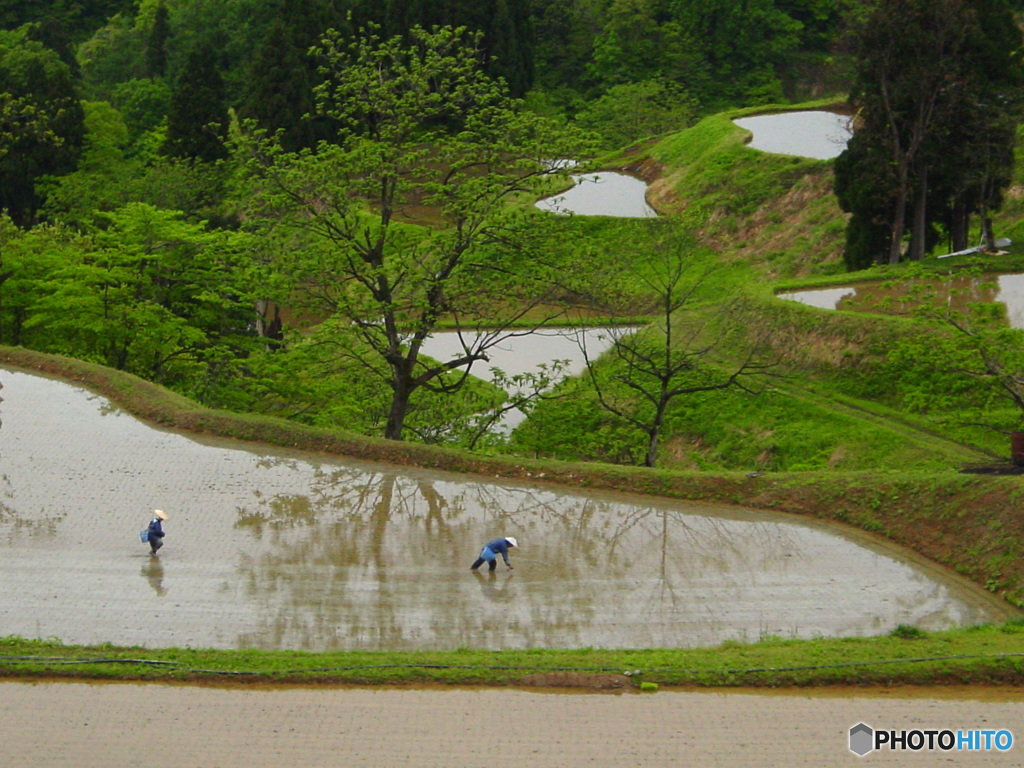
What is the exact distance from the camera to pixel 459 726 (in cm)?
1159

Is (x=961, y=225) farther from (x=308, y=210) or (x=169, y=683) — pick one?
(x=169, y=683)

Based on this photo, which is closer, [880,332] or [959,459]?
[959,459]

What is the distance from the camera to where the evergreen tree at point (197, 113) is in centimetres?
Result: 5688

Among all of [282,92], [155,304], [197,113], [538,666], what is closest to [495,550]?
[538,666]

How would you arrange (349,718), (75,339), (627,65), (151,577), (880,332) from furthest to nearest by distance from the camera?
(627,65), (75,339), (880,332), (151,577), (349,718)

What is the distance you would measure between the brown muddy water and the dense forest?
503cm

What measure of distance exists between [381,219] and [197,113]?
1426 inches

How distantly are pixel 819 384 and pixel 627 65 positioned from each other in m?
45.7

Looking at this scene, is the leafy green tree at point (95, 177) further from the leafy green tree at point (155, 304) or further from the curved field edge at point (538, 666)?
the curved field edge at point (538, 666)

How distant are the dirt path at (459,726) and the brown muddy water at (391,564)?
140 centimetres

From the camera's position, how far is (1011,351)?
22.6m

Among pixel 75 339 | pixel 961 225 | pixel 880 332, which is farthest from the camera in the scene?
pixel 961 225

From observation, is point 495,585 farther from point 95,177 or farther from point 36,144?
point 36,144

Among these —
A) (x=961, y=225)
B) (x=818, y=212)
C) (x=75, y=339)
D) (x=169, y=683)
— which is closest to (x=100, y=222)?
(x=75, y=339)
